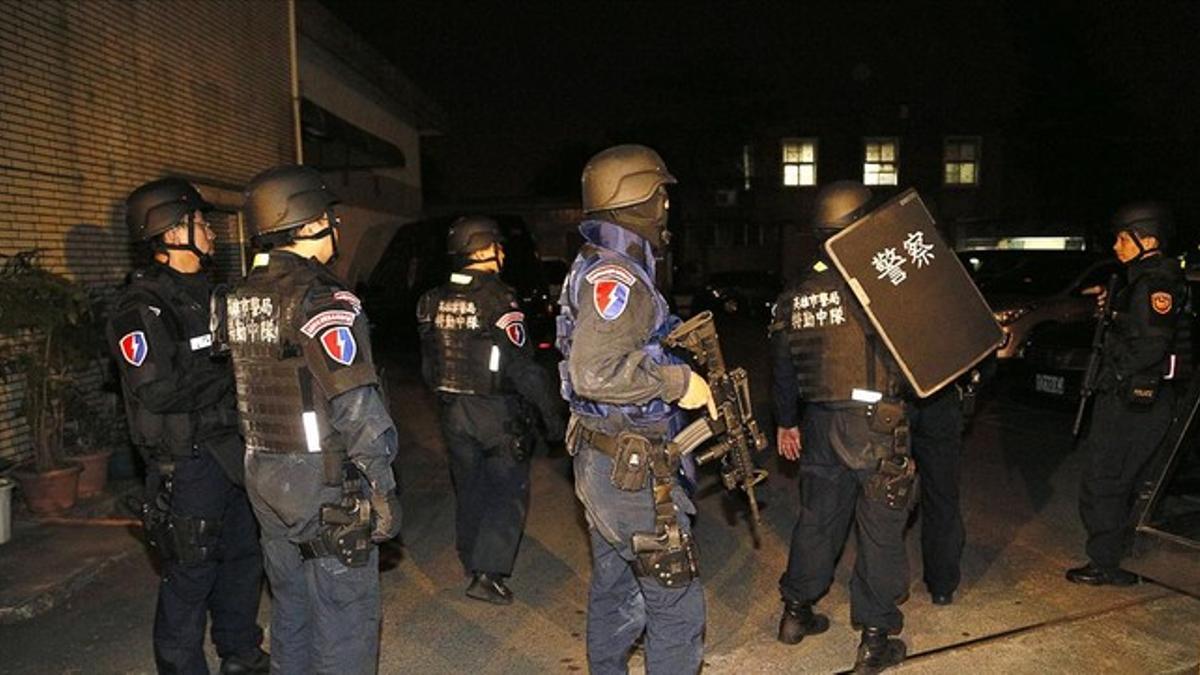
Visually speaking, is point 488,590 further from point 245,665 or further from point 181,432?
point 181,432

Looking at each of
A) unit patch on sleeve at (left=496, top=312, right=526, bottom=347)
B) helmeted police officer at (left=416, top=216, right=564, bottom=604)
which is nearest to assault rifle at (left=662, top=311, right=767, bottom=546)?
helmeted police officer at (left=416, top=216, right=564, bottom=604)

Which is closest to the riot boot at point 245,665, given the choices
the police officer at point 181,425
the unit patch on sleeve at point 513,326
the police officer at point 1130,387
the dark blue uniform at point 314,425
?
the police officer at point 181,425

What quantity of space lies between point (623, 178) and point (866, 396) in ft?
4.84

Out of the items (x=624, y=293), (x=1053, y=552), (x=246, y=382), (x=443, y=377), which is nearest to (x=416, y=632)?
(x=443, y=377)

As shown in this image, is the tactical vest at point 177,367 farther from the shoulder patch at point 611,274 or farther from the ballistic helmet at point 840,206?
the ballistic helmet at point 840,206

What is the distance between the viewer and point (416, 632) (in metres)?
4.52

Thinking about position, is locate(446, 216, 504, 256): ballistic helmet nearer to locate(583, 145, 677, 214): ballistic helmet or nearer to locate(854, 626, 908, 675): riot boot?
locate(583, 145, 677, 214): ballistic helmet

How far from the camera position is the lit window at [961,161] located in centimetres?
3133

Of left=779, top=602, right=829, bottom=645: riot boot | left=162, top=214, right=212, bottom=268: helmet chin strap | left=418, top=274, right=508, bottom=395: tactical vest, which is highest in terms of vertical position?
left=162, top=214, right=212, bottom=268: helmet chin strap

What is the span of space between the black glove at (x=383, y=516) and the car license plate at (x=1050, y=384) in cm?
805

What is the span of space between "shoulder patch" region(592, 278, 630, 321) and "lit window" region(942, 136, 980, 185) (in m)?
31.2

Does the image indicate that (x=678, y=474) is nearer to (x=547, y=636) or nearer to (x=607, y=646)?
(x=607, y=646)

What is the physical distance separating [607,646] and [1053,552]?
3.49 metres

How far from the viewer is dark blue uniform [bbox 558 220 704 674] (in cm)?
292
